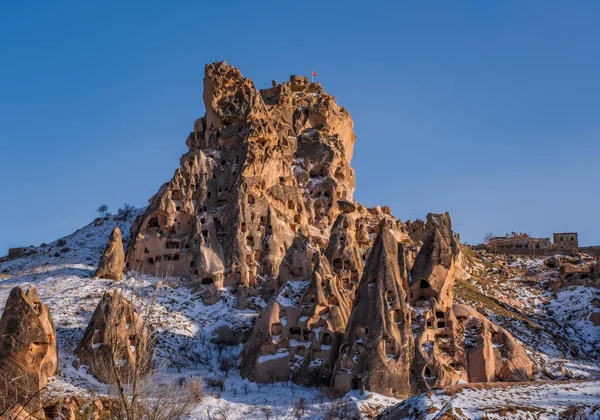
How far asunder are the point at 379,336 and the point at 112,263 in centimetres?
2689

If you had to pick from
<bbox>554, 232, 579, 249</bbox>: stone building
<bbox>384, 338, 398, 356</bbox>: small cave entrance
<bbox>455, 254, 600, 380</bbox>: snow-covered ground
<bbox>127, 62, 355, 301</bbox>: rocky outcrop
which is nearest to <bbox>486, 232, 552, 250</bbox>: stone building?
<bbox>554, 232, 579, 249</bbox>: stone building

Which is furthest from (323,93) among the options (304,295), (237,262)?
(304,295)

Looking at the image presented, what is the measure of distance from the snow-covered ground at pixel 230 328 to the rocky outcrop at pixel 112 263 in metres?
1.21

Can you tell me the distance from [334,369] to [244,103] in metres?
41.5

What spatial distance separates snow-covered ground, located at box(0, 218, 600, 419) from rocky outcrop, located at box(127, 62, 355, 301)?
3374 millimetres

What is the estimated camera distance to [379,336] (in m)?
45.8

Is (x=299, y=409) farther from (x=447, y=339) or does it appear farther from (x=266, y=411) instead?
(x=447, y=339)

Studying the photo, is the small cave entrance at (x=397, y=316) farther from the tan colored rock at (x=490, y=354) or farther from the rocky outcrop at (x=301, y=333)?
the tan colored rock at (x=490, y=354)

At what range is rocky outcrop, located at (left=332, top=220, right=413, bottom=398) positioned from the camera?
44500 mm

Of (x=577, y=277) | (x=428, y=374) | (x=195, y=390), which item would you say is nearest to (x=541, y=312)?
(x=577, y=277)

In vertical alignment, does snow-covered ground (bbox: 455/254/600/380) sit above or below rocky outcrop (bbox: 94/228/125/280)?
below

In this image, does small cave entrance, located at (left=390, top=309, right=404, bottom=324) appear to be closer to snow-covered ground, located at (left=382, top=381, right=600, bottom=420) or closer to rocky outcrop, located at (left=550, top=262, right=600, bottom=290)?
snow-covered ground, located at (left=382, top=381, right=600, bottom=420)

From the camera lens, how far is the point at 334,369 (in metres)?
45.7

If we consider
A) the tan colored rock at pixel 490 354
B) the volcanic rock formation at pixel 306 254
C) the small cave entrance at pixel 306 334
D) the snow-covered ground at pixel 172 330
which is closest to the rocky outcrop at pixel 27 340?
the snow-covered ground at pixel 172 330
